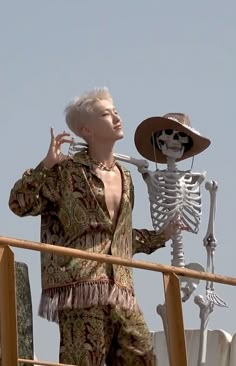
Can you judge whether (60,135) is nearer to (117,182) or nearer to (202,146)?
(117,182)

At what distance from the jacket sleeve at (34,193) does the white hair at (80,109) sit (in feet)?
0.99

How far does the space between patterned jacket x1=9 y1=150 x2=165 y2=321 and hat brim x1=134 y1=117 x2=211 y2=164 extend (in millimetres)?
893

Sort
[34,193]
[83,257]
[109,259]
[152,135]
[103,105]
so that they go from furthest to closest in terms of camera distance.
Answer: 1. [152,135]
2. [103,105]
3. [34,193]
4. [109,259]
5. [83,257]

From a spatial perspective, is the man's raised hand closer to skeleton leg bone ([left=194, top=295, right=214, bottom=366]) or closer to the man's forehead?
the man's forehead

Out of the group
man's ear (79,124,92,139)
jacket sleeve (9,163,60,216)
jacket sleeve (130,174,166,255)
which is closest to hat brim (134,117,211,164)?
jacket sleeve (130,174,166,255)

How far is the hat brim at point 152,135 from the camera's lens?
7.32m

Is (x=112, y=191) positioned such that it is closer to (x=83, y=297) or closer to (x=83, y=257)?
(x=83, y=297)

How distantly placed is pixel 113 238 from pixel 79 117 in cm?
58

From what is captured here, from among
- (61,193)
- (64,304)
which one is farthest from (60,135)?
(64,304)

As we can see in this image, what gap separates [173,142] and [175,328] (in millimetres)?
1386

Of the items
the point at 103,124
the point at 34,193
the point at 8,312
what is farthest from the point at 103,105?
the point at 8,312

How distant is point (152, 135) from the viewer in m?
7.44

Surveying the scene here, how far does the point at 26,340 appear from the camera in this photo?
251 inches

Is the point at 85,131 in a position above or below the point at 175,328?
above
